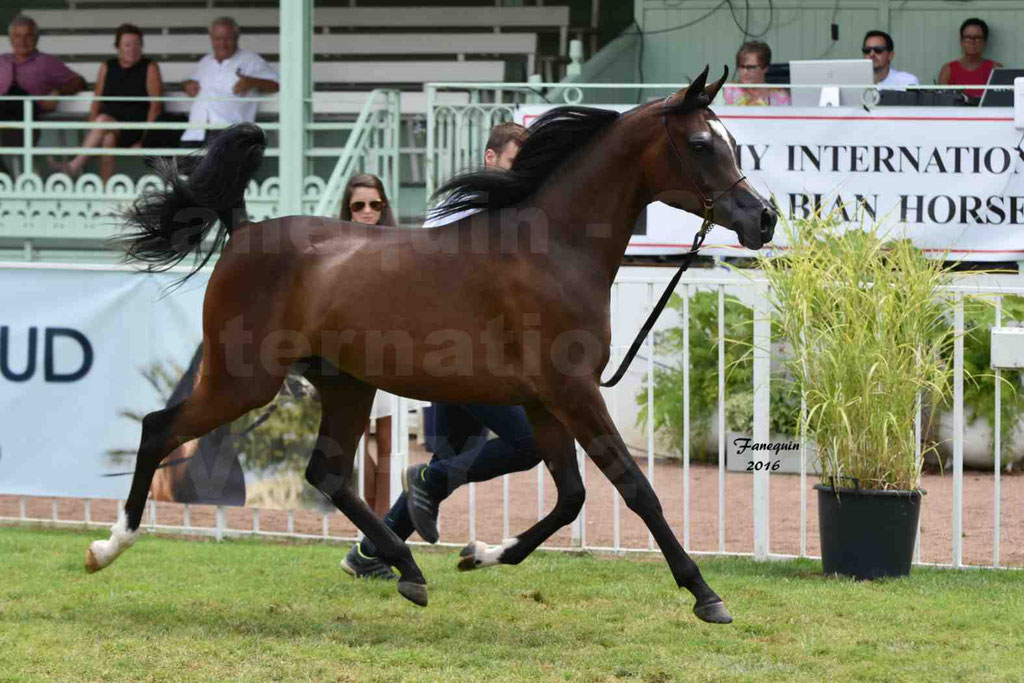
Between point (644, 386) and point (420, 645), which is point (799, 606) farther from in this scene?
point (644, 386)

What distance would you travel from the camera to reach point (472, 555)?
209 inches

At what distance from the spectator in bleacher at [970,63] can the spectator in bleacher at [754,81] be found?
198cm

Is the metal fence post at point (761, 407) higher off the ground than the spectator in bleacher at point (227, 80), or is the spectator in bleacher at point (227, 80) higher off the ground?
the spectator in bleacher at point (227, 80)

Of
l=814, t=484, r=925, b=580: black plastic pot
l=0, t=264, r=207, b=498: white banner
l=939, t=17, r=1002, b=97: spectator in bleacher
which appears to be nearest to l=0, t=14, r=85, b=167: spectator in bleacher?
l=0, t=264, r=207, b=498: white banner

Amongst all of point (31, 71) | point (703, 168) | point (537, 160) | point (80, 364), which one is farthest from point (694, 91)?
point (31, 71)

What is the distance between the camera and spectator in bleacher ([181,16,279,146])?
11.4 m

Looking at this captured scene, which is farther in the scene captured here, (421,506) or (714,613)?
(421,506)

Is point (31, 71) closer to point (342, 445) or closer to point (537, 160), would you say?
point (342, 445)

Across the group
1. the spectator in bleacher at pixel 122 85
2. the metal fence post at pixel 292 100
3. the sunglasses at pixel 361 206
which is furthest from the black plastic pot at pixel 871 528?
the spectator in bleacher at pixel 122 85

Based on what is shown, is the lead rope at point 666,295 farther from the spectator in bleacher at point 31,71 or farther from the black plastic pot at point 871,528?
the spectator in bleacher at point 31,71

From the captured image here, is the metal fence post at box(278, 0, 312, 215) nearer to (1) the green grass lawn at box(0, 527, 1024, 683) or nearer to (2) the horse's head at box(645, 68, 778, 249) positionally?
(1) the green grass lawn at box(0, 527, 1024, 683)

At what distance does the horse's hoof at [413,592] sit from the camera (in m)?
4.96

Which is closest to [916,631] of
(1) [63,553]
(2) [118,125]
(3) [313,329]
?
(3) [313,329]

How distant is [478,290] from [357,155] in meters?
5.47
